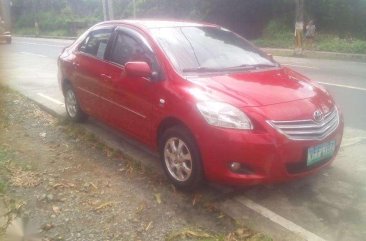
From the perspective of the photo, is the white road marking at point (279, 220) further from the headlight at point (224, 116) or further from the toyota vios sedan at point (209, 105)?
the headlight at point (224, 116)

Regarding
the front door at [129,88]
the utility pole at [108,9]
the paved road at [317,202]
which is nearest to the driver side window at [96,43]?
the front door at [129,88]

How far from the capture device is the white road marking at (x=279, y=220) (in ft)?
10.8

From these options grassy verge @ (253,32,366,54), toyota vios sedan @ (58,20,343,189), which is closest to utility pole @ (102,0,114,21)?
toyota vios sedan @ (58,20,343,189)

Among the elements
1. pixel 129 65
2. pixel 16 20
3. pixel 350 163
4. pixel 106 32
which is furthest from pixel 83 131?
pixel 16 20

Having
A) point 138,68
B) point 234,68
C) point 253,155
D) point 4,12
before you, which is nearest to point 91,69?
point 138,68

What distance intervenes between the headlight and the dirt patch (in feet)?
2.57

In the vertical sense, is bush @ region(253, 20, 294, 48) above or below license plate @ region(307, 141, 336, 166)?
above

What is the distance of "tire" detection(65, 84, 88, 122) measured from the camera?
20.1ft

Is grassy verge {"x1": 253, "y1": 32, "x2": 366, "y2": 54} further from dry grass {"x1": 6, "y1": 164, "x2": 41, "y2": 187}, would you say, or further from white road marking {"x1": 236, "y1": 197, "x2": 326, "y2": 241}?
dry grass {"x1": 6, "y1": 164, "x2": 41, "y2": 187}

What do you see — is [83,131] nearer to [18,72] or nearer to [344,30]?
[18,72]

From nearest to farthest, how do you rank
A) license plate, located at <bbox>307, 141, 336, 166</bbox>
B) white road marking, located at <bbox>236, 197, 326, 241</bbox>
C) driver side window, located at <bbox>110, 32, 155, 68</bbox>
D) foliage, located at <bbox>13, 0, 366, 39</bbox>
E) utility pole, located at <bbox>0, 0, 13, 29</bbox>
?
white road marking, located at <bbox>236, 197, 326, 241</bbox> → license plate, located at <bbox>307, 141, 336, 166</bbox> → driver side window, located at <bbox>110, 32, 155, 68</bbox> → utility pole, located at <bbox>0, 0, 13, 29</bbox> → foliage, located at <bbox>13, 0, 366, 39</bbox>

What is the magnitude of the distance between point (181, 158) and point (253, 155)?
0.78m

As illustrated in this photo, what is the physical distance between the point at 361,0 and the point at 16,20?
43.6 m

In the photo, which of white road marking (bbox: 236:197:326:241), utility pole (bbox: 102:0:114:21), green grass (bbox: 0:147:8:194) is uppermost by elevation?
utility pole (bbox: 102:0:114:21)
